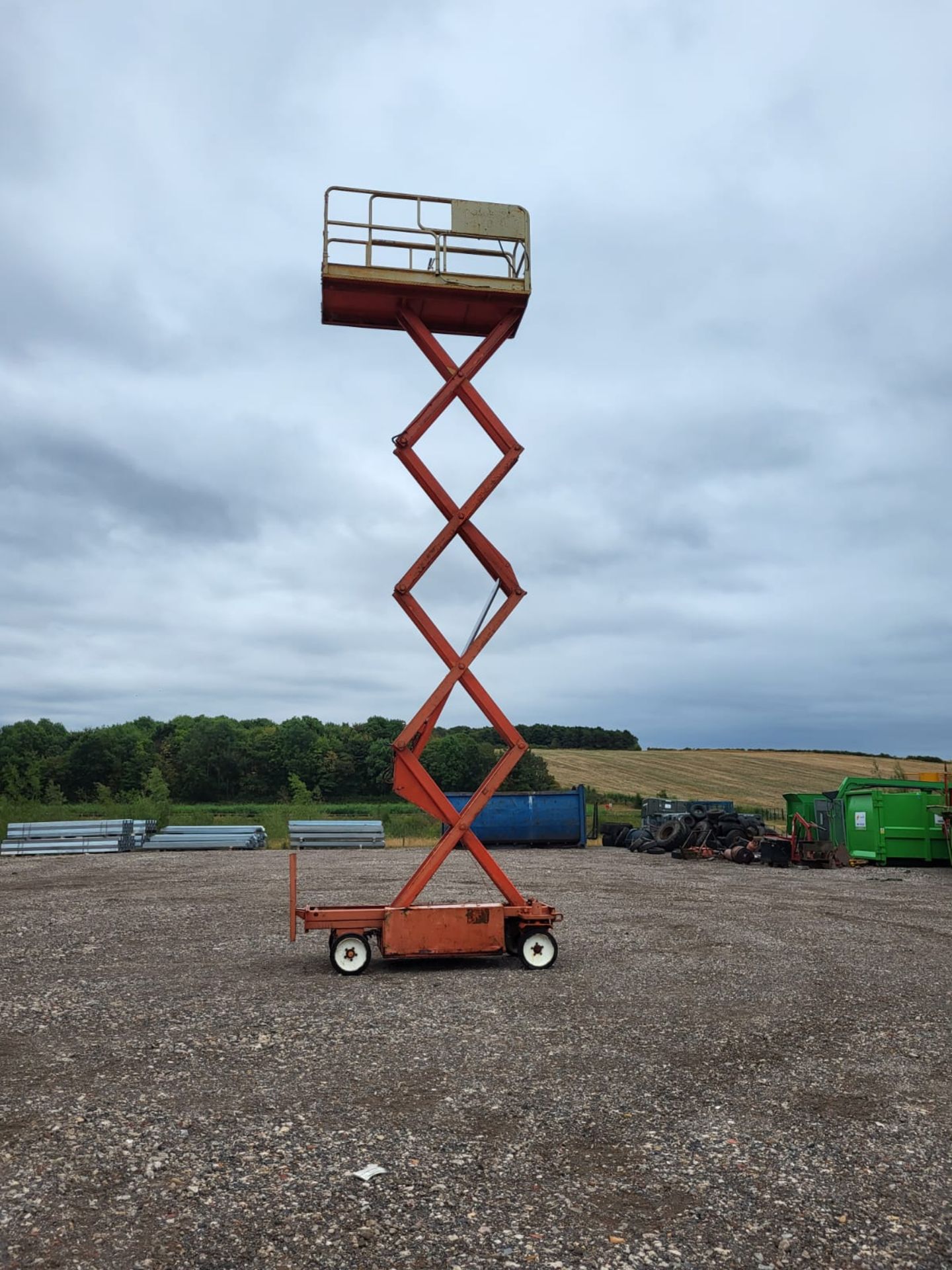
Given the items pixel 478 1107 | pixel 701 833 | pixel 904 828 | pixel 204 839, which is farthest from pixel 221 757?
pixel 478 1107

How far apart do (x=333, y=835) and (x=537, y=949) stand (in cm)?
2423

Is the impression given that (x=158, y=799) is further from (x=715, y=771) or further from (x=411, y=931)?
(x=715, y=771)

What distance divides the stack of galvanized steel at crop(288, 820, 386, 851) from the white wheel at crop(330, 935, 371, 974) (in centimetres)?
2335

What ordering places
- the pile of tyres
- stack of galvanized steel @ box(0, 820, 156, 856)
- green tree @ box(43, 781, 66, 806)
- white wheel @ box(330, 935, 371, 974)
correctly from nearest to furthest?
white wheel @ box(330, 935, 371, 974)
the pile of tyres
stack of galvanized steel @ box(0, 820, 156, 856)
green tree @ box(43, 781, 66, 806)

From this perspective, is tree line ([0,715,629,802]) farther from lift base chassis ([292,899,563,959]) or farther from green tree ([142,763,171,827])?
lift base chassis ([292,899,563,959])

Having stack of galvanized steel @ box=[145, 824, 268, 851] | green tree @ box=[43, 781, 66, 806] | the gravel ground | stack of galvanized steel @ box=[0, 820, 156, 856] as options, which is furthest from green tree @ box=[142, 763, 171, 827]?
the gravel ground

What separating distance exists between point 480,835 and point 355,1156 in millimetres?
26893

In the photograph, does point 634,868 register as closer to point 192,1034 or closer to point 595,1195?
point 192,1034

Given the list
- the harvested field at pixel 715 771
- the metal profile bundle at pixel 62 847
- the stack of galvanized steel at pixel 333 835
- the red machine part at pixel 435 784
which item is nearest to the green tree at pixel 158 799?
the metal profile bundle at pixel 62 847

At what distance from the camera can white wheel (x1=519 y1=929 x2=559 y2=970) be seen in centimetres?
940

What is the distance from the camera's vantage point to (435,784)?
29.9 feet

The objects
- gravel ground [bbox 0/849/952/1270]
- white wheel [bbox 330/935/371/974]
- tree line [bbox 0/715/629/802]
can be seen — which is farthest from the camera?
tree line [bbox 0/715/629/802]

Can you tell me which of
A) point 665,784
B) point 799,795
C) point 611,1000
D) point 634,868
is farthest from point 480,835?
point 665,784

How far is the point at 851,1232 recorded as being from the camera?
3.88 meters
